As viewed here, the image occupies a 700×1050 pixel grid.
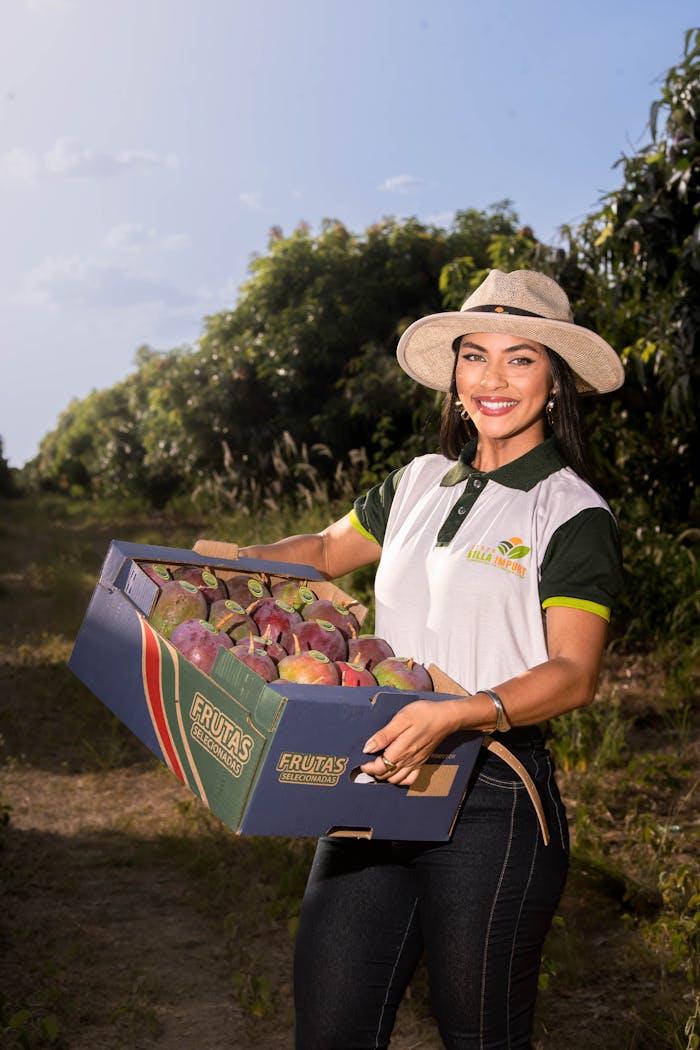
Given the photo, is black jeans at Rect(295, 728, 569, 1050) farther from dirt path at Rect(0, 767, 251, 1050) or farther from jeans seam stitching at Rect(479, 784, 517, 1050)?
dirt path at Rect(0, 767, 251, 1050)

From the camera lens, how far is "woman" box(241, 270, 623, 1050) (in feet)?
6.75

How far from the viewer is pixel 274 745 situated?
5.82 ft

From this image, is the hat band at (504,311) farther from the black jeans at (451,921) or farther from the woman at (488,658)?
the black jeans at (451,921)

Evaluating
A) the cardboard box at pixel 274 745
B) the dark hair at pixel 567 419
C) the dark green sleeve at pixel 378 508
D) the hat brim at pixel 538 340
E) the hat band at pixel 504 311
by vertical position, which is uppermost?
the hat band at pixel 504 311

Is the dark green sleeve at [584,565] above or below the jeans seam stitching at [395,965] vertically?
above

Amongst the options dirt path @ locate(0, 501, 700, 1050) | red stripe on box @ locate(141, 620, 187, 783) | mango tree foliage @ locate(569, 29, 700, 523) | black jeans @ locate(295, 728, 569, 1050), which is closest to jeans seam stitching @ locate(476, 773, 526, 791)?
black jeans @ locate(295, 728, 569, 1050)

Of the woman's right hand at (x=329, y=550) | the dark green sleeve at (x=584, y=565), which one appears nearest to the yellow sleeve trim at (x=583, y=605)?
the dark green sleeve at (x=584, y=565)

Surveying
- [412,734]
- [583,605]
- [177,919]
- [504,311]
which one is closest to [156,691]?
[412,734]

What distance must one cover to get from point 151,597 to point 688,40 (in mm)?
4632

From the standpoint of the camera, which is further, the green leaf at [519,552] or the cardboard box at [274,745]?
the green leaf at [519,552]

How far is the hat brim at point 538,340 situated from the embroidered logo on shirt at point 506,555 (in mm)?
461

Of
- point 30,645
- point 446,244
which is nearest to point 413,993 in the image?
point 30,645

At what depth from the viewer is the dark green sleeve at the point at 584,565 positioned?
2047 mm

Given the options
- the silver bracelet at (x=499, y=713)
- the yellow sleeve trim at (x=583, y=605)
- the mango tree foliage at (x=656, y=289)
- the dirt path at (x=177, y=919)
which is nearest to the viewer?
the silver bracelet at (x=499, y=713)
